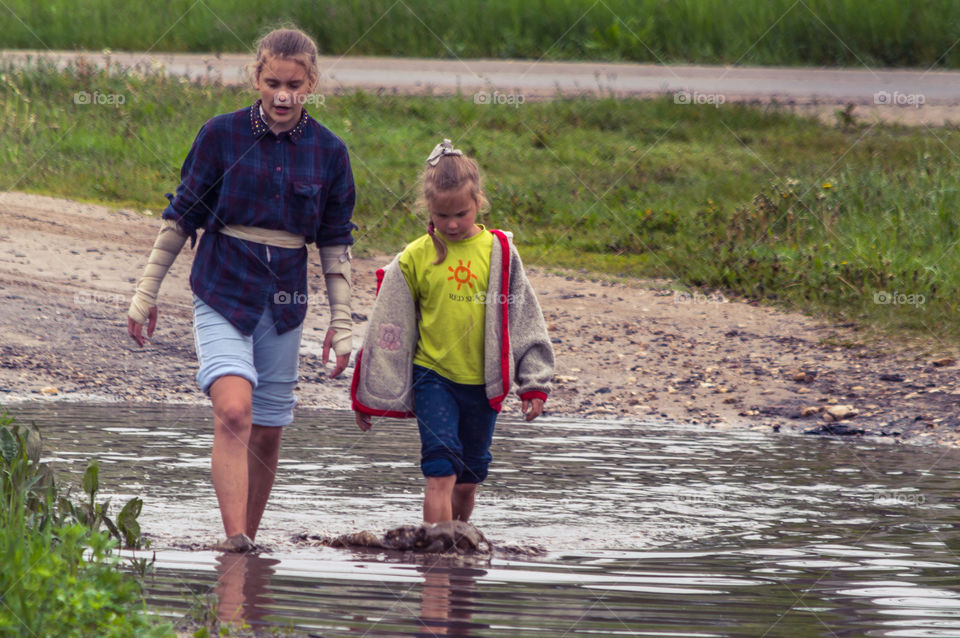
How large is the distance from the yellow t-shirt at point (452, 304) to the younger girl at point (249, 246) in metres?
0.35

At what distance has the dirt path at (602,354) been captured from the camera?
8211 millimetres

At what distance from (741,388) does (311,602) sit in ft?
16.6

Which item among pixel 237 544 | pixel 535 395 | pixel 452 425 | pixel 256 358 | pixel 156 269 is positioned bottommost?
pixel 237 544

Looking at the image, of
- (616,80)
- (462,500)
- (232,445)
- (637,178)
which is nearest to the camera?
(232,445)

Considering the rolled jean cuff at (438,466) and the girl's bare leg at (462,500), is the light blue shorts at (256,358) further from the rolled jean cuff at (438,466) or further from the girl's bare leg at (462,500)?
the girl's bare leg at (462,500)

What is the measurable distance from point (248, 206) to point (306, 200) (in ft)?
0.67

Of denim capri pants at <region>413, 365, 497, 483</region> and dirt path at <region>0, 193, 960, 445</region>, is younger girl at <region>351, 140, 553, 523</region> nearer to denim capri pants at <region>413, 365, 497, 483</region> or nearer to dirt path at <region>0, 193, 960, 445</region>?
denim capri pants at <region>413, 365, 497, 483</region>

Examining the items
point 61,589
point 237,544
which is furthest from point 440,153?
point 61,589

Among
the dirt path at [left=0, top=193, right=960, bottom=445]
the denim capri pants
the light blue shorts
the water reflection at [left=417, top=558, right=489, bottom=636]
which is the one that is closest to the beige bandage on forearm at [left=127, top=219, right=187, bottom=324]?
the light blue shorts

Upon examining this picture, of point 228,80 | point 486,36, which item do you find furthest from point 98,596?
point 486,36

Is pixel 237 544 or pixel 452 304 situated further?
pixel 452 304

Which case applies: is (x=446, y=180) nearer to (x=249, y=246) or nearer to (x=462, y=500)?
(x=249, y=246)

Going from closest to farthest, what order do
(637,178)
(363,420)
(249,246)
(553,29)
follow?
1. (249,246)
2. (363,420)
3. (637,178)
4. (553,29)

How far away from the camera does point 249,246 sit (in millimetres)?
4695
